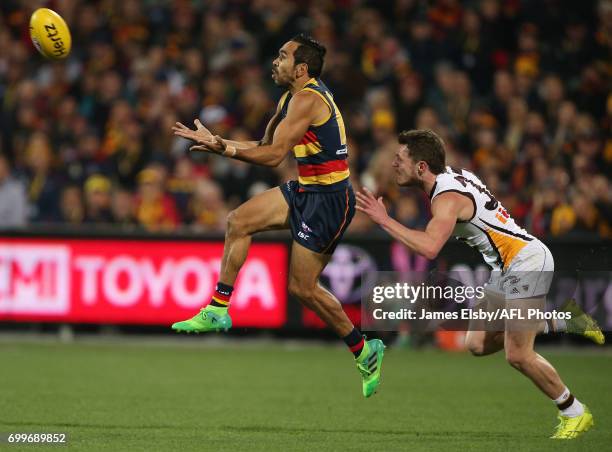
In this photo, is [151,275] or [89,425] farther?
[151,275]

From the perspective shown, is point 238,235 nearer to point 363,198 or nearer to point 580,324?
point 363,198

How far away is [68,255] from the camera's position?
56.2ft

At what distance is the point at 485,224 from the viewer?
917 cm

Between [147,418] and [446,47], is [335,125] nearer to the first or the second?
[147,418]

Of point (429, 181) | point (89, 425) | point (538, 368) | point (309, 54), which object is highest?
point (309, 54)

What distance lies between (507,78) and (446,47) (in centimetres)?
173

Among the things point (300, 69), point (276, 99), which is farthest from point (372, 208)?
point (276, 99)

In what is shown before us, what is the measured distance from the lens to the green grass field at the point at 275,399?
9.08m

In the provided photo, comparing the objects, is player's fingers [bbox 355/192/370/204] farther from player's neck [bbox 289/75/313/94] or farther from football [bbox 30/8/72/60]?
football [bbox 30/8/72/60]

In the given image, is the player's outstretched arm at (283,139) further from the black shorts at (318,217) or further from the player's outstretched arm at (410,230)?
the player's outstretched arm at (410,230)

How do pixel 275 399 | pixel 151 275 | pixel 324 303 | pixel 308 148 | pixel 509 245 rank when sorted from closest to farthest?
pixel 509 245 < pixel 308 148 < pixel 324 303 < pixel 275 399 < pixel 151 275

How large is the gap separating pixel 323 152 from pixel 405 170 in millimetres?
867

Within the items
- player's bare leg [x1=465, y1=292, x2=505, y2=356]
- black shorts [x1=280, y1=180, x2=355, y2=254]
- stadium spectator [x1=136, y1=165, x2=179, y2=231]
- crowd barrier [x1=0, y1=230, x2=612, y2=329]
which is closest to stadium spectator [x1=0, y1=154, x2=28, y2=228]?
crowd barrier [x1=0, y1=230, x2=612, y2=329]

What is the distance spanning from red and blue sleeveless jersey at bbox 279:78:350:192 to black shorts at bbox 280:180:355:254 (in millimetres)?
69
